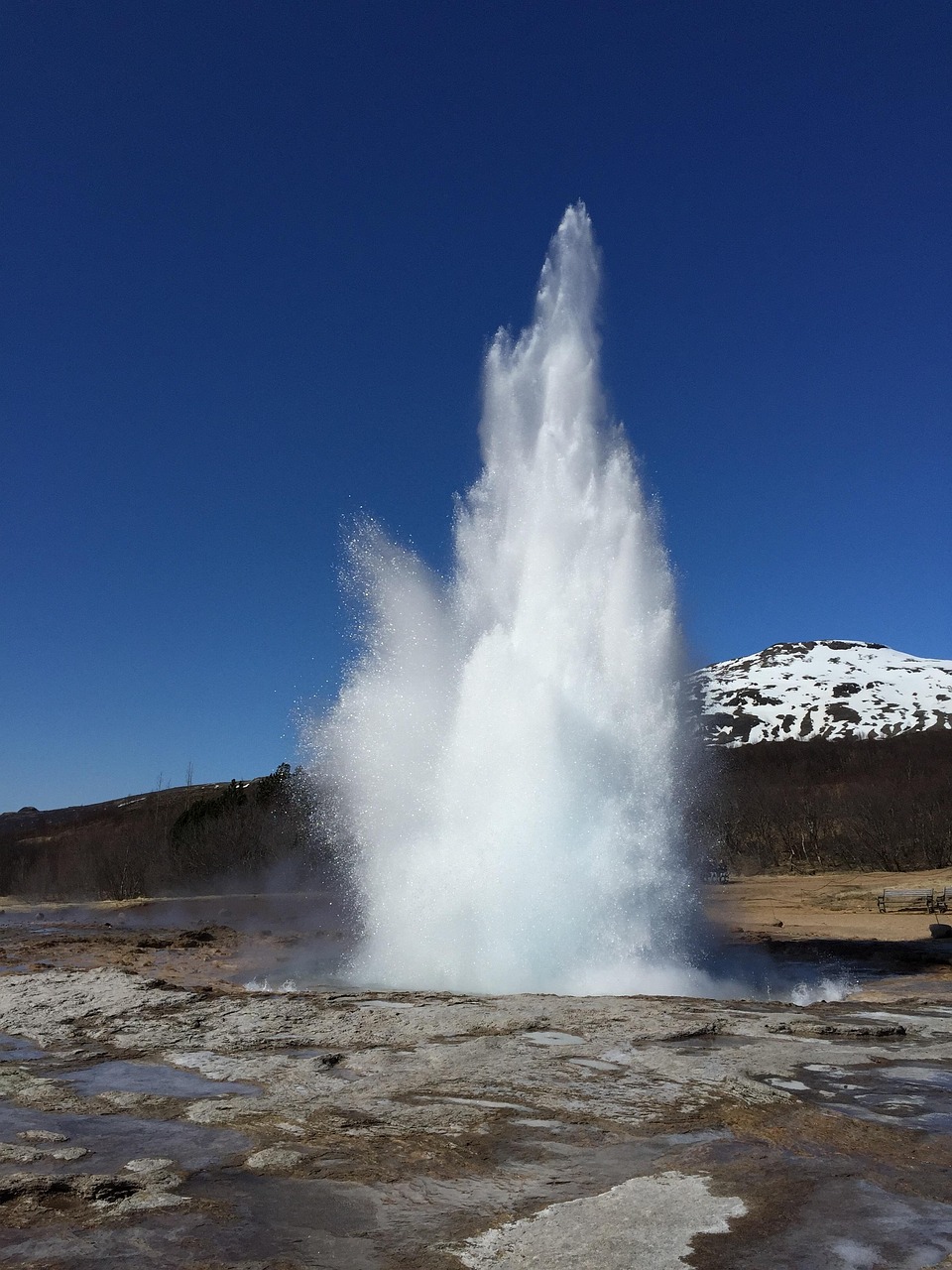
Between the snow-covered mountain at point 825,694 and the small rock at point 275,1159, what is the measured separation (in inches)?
3149

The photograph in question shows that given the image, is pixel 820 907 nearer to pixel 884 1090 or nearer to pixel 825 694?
pixel 884 1090

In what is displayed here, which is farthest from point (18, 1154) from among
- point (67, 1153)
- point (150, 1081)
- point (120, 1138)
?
point (150, 1081)

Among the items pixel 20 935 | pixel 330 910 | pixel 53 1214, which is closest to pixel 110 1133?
pixel 53 1214

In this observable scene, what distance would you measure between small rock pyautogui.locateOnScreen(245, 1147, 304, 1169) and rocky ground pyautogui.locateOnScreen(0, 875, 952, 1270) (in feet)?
0.09

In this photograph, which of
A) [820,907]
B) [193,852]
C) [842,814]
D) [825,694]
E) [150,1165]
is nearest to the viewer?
[150,1165]

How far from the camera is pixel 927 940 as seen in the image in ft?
64.3

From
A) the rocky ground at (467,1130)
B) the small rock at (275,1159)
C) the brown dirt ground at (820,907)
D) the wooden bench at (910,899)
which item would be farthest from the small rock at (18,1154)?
the wooden bench at (910,899)

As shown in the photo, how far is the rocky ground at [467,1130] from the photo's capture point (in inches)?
160

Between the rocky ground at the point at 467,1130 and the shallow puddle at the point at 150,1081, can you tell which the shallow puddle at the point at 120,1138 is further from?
the shallow puddle at the point at 150,1081

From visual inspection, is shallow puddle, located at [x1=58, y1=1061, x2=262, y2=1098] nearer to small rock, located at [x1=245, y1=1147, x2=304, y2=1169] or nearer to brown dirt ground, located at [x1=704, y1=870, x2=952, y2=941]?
small rock, located at [x1=245, y1=1147, x2=304, y2=1169]

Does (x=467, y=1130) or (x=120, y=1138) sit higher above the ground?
(x=120, y=1138)

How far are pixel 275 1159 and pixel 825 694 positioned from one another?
131 meters

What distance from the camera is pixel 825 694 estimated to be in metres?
126

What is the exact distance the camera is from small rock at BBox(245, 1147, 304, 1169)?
16.8 feet
